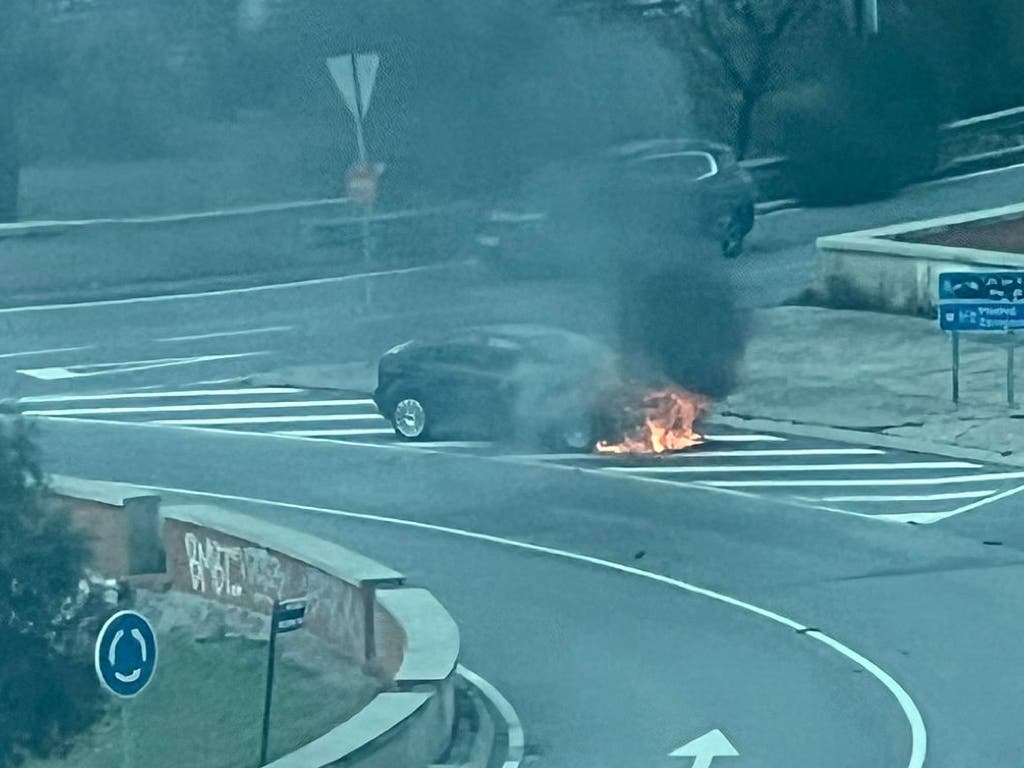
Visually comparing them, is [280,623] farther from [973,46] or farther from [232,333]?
[973,46]

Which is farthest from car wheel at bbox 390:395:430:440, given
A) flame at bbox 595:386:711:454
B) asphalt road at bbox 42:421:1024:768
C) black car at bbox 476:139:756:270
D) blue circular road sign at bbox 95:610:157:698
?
blue circular road sign at bbox 95:610:157:698

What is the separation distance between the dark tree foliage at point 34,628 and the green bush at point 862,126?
2528 centimetres

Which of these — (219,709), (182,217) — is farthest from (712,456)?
(182,217)

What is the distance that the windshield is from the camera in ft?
53.6

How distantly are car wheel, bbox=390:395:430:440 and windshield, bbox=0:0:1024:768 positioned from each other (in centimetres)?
5

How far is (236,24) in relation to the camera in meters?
42.5

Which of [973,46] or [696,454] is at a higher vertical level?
[973,46]

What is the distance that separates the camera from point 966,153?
41844mm

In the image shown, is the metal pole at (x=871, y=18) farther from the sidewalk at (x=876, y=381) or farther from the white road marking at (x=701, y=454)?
the white road marking at (x=701, y=454)

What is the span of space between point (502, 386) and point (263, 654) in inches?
276

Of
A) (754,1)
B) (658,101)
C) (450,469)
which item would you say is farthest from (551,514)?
(754,1)

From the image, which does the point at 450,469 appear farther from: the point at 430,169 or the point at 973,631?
the point at 430,169

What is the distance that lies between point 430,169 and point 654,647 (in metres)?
21.1

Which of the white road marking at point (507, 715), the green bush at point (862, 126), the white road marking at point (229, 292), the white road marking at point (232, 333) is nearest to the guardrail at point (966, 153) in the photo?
the green bush at point (862, 126)
